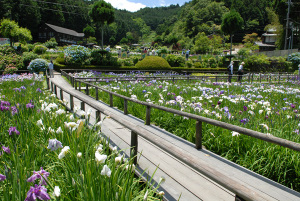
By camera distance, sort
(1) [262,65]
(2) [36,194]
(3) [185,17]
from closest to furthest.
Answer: (2) [36,194]
(1) [262,65]
(3) [185,17]

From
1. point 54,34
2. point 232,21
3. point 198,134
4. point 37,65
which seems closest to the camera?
point 198,134

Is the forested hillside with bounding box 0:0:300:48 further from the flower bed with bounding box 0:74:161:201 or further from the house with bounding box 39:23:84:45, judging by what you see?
the flower bed with bounding box 0:74:161:201

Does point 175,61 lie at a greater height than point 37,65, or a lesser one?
greater

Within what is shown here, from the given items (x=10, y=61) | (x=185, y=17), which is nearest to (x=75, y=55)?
(x=10, y=61)

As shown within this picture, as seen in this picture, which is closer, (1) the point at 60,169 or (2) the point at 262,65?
(1) the point at 60,169

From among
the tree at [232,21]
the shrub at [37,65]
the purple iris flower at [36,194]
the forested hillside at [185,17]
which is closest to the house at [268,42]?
the forested hillside at [185,17]

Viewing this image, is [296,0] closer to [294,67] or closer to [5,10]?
[294,67]

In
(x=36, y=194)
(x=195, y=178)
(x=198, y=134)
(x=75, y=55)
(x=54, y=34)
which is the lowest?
(x=195, y=178)

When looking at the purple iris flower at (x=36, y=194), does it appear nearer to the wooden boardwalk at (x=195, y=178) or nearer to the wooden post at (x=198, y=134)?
the wooden boardwalk at (x=195, y=178)

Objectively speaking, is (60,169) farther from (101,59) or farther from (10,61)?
(101,59)

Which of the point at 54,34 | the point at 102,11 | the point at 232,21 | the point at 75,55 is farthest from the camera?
the point at 54,34

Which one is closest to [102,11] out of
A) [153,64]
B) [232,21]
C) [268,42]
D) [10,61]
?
[153,64]

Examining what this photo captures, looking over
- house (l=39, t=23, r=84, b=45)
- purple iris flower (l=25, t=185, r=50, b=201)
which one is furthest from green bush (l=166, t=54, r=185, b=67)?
house (l=39, t=23, r=84, b=45)

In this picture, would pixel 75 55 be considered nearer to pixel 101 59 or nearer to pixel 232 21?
pixel 101 59
